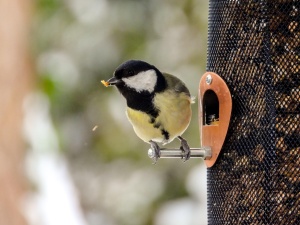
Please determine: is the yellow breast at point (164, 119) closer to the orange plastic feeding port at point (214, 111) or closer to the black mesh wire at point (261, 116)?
the orange plastic feeding port at point (214, 111)

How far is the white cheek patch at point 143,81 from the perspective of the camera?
4.33 metres

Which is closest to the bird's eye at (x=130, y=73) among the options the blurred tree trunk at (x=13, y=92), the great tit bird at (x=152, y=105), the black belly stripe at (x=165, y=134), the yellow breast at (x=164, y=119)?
the great tit bird at (x=152, y=105)

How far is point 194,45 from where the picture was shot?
311 inches

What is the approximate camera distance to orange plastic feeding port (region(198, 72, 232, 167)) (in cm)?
401

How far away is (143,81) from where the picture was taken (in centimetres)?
437

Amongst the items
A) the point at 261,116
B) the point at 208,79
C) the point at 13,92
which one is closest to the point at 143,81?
the point at 208,79

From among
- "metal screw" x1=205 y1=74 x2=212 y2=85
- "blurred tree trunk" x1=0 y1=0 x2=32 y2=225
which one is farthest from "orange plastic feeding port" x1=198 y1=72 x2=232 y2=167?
"blurred tree trunk" x1=0 y1=0 x2=32 y2=225

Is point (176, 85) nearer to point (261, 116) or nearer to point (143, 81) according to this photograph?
point (143, 81)

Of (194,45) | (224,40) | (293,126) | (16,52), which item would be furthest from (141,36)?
(293,126)

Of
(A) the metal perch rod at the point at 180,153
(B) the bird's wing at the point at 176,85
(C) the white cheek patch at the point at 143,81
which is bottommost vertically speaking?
(A) the metal perch rod at the point at 180,153

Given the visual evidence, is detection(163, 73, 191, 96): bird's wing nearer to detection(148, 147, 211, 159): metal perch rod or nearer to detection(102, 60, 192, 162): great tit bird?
detection(102, 60, 192, 162): great tit bird

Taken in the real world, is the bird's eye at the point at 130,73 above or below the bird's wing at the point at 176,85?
above

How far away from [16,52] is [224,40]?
382 centimetres

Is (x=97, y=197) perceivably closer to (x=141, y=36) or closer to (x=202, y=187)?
(x=202, y=187)
